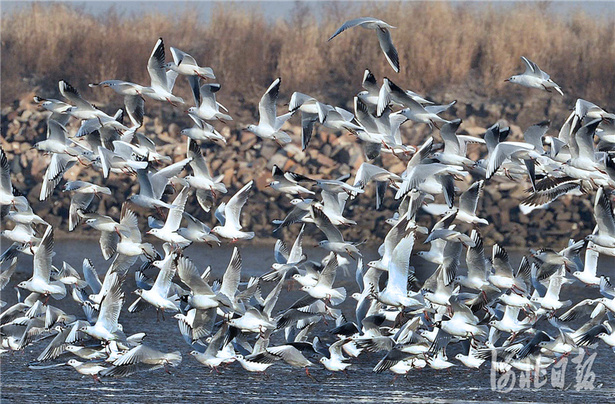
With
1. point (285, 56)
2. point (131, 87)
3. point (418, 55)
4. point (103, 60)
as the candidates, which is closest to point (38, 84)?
point (103, 60)

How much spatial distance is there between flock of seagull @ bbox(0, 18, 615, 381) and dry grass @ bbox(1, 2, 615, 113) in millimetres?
15421

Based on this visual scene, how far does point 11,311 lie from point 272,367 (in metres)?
2.97

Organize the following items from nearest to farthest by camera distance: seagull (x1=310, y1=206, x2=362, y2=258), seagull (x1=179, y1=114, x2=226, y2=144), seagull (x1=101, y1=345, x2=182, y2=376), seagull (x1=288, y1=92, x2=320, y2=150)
A: seagull (x1=101, y1=345, x2=182, y2=376)
seagull (x1=310, y1=206, x2=362, y2=258)
seagull (x1=288, y1=92, x2=320, y2=150)
seagull (x1=179, y1=114, x2=226, y2=144)

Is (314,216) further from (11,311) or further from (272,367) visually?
(11,311)

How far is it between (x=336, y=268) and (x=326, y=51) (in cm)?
1828

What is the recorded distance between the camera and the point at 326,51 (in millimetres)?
31109

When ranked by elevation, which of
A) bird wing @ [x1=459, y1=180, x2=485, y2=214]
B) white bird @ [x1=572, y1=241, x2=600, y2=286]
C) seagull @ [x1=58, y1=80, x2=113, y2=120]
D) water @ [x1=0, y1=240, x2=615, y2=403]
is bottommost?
water @ [x1=0, y1=240, x2=615, y2=403]

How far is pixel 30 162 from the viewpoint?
2600 cm

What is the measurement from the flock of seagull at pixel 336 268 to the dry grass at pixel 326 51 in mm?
15421

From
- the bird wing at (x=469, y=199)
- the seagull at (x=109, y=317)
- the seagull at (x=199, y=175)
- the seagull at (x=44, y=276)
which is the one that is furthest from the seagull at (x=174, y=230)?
the bird wing at (x=469, y=199)

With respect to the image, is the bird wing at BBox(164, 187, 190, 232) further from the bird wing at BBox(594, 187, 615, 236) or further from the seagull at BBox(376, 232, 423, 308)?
the bird wing at BBox(594, 187, 615, 236)

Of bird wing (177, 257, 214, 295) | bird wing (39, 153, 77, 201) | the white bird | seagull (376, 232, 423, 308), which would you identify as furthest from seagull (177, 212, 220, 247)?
the white bird

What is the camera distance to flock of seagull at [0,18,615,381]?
40.3ft

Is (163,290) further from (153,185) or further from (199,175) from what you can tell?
(199,175)
